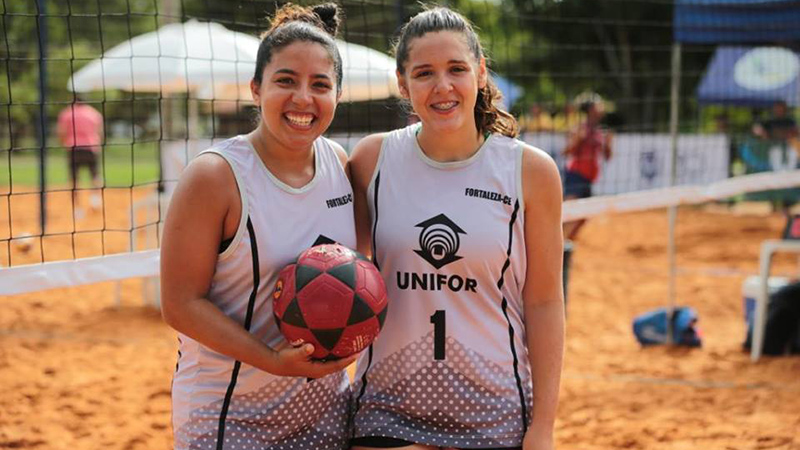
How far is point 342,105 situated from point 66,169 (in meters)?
16.0

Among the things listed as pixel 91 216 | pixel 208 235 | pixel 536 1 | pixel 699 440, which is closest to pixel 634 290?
pixel 699 440

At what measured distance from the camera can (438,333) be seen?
2.40 m

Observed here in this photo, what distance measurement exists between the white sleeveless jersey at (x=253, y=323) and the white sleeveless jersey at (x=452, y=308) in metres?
0.20

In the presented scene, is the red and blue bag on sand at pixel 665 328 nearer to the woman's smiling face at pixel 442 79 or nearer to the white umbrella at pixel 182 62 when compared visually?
the white umbrella at pixel 182 62

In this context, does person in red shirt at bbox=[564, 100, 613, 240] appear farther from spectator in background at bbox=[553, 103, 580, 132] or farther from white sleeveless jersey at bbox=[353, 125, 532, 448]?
white sleeveless jersey at bbox=[353, 125, 532, 448]

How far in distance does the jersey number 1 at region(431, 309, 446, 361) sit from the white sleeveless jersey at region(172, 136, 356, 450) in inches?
13.3

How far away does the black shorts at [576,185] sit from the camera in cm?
739

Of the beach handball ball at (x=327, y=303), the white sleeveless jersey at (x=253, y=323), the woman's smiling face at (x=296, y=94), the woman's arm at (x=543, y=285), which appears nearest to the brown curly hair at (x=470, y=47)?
the woman's arm at (x=543, y=285)

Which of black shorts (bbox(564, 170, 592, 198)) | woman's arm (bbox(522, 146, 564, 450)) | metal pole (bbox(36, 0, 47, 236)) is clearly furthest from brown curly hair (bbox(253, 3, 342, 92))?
black shorts (bbox(564, 170, 592, 198))

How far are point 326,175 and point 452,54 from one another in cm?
49

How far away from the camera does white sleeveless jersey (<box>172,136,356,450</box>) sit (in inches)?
88.9

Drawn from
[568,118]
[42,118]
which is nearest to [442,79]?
[42,118]

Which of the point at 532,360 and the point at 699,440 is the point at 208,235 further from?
the point at 699,440

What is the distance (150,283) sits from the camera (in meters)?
8.12
